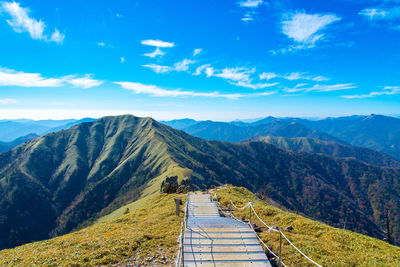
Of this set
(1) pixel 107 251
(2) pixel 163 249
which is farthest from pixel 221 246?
(1) pixel 107 251

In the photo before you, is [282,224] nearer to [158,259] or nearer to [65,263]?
[158,259]

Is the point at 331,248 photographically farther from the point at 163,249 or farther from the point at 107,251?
the point at 107,251

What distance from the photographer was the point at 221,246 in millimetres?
14523

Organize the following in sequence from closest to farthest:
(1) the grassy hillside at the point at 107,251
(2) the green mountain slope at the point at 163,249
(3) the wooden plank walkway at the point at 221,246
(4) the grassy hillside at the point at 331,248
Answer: (3) the wooden plank walkway at the point at 221,246 → (4) the grassy hillside at the point at 331,248 → (2) the green mountain slope at the point at 163,249 → (1) the grassy hillside at the point at 107,251

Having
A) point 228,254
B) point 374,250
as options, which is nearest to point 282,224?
point 374,250

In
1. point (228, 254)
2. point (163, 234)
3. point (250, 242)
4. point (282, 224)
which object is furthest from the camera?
point (282, 224)

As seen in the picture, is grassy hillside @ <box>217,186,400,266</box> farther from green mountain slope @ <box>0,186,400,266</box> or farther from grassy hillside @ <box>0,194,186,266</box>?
grassy hillside @ <box>0,194,186,266</box>

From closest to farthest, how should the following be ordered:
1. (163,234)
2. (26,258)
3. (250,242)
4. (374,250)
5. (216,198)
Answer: (250,242) < (374,250) < (26,258) < (163,234) < (216,198)

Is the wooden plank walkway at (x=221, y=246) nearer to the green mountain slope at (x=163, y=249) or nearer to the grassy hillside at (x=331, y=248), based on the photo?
the green mountain slope at (x=163, y=249)

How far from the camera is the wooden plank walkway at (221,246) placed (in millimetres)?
12938

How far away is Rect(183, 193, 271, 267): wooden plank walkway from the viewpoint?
42.4 ft

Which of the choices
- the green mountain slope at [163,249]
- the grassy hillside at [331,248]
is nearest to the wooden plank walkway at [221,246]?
the green mountain slope at [163,249]

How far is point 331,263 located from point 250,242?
568 cm

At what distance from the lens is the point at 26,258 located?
17188 mm
